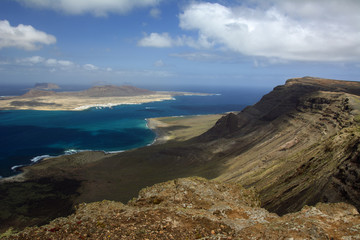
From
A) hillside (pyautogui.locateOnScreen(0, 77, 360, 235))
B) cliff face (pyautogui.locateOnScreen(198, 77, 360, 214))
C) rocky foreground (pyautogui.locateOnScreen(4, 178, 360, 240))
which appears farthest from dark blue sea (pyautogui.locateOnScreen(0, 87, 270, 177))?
rocky foreground (pyautogui.locateOnScreen(4, 178, 360, 240))

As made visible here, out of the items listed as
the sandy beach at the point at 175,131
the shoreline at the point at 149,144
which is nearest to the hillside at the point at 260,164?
the shoreline at the point at 149,144

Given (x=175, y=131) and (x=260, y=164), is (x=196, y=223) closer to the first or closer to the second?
(x=260, y=164)

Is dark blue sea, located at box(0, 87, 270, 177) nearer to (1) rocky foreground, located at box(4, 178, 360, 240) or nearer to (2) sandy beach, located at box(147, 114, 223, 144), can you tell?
(2) sandy beach, located at box(147, 114, 223, 144)

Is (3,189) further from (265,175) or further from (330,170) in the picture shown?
(330,170)

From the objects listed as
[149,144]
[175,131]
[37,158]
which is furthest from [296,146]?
[37,158]

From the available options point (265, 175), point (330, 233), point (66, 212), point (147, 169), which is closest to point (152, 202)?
point (330, 233)
